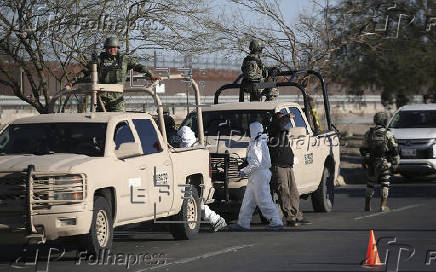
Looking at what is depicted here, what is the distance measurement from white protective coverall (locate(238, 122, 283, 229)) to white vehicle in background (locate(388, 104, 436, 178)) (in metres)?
10.5

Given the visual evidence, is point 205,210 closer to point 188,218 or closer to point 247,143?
point 188,218

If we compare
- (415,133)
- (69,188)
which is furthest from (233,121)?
(415,133)

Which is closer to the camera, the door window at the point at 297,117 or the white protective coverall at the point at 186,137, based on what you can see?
the white protective coverall at the point at 186,137

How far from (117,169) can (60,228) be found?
1221mm

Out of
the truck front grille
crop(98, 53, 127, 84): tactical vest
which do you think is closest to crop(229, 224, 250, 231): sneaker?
crop(98, 53, 127, 84): tactical vest

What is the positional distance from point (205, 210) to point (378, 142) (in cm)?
457

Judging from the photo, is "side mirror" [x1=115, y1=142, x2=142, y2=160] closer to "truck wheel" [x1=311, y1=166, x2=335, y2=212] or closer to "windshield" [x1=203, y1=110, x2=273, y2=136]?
"windshield" [x1=203, y1=110, x2=273, y2=136]

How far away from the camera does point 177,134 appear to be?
53.8 ft

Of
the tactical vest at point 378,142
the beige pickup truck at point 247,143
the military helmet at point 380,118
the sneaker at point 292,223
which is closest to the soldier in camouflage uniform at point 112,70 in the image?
the beige pickup truck at point 247,143

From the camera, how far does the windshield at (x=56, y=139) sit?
494 inches

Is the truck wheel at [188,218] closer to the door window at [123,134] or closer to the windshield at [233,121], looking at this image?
the door window at [123,134]

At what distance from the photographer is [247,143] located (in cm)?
1639

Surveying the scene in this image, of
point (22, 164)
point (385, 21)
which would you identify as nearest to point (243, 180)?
point (22, 164)

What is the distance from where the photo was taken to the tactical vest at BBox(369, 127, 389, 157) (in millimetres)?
18422
